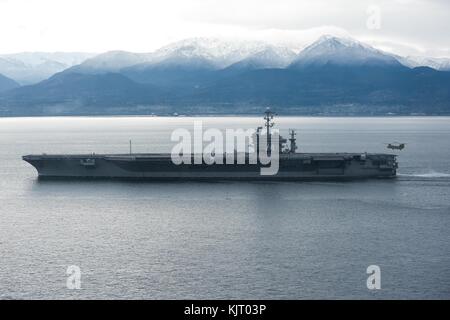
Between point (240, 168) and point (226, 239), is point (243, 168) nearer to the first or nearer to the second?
point (240, 168)

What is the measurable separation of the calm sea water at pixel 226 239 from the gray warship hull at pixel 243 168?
114 inches

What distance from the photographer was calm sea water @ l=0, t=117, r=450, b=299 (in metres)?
26.5

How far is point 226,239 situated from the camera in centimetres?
3431

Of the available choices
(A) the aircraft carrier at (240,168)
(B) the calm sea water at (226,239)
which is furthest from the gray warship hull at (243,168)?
(B) the calm sea water at (226,239)

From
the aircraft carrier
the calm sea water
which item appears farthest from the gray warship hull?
the calm sea water

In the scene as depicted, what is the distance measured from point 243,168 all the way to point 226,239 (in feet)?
78.7

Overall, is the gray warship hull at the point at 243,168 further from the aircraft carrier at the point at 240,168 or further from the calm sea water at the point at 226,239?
the calm sea water at the point at 226,239

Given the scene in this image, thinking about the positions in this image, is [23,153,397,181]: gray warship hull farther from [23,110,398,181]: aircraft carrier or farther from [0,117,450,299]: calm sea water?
[0,117,450,299]: calm sea water

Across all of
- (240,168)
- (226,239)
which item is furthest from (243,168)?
(226,239)

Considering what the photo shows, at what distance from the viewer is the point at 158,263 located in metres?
29.7

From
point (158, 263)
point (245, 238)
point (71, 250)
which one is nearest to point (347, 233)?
point (245, 238)

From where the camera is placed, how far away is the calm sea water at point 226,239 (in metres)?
26.5
